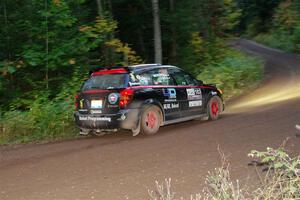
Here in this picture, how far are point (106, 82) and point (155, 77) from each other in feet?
4.26

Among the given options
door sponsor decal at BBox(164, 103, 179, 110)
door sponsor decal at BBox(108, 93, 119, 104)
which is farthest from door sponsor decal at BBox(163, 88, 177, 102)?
door sponsor decal at BBox(108, 93, 119, 104)

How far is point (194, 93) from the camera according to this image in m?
12.5

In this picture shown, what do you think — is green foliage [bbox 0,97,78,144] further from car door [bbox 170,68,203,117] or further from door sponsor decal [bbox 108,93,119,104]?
car door [bbox 170,68,203,117]

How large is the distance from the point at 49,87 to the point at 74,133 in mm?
4403

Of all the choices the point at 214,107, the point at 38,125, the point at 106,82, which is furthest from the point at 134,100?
the point at 214,107

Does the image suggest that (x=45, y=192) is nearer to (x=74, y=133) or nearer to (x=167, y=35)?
(x=74, y=133)

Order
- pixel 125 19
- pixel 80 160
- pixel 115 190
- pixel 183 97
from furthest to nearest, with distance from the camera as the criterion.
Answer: pixel 125 19, pixel 183 97, pixel 80 160, pixel 115 190

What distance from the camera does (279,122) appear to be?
11031mm

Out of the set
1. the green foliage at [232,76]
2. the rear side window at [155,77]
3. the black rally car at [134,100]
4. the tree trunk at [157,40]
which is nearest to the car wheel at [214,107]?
the black rally car at [134,100]

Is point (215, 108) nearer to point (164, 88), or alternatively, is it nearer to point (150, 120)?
point (164, 88)

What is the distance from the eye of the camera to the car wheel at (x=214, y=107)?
13.0 metres

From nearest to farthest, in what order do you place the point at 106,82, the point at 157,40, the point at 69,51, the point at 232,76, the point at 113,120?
the point at 113,120
the point at 106,82
the point at 69,51
the point at 157,40
the point at 232,76

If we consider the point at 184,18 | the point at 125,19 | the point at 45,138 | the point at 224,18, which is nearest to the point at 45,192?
the point at 45,138

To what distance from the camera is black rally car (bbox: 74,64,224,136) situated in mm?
10625
